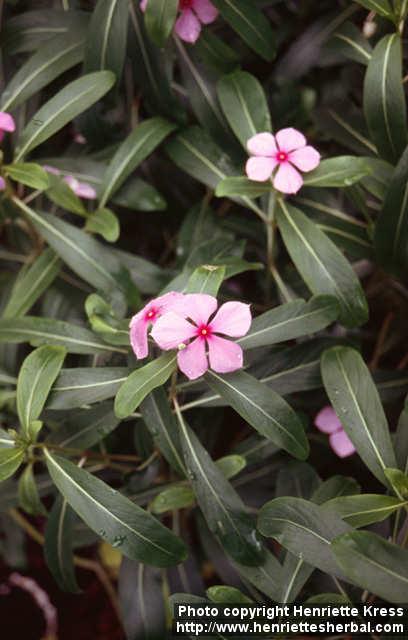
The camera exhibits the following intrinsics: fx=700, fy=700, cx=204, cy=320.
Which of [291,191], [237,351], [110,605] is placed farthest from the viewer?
[110,605]

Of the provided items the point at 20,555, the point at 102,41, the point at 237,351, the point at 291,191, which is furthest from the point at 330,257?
the point at 20,555

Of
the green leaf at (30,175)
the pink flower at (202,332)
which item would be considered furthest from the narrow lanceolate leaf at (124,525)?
the green leaf at (30,175)

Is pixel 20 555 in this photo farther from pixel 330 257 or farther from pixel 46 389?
pixel 330 257

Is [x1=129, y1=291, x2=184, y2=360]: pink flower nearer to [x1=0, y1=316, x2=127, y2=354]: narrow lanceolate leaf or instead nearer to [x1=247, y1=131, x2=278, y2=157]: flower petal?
[x1=0, y1=316, x2=127, y2=354]: narrow lanceolate leaf

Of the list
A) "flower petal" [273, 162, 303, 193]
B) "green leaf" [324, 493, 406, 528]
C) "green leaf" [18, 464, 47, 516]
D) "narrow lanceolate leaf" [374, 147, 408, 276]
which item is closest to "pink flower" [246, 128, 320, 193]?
"flower petal" [273, 162, 303, 193]

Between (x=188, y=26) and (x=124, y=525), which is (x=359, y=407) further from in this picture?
(x=188, y=26)
